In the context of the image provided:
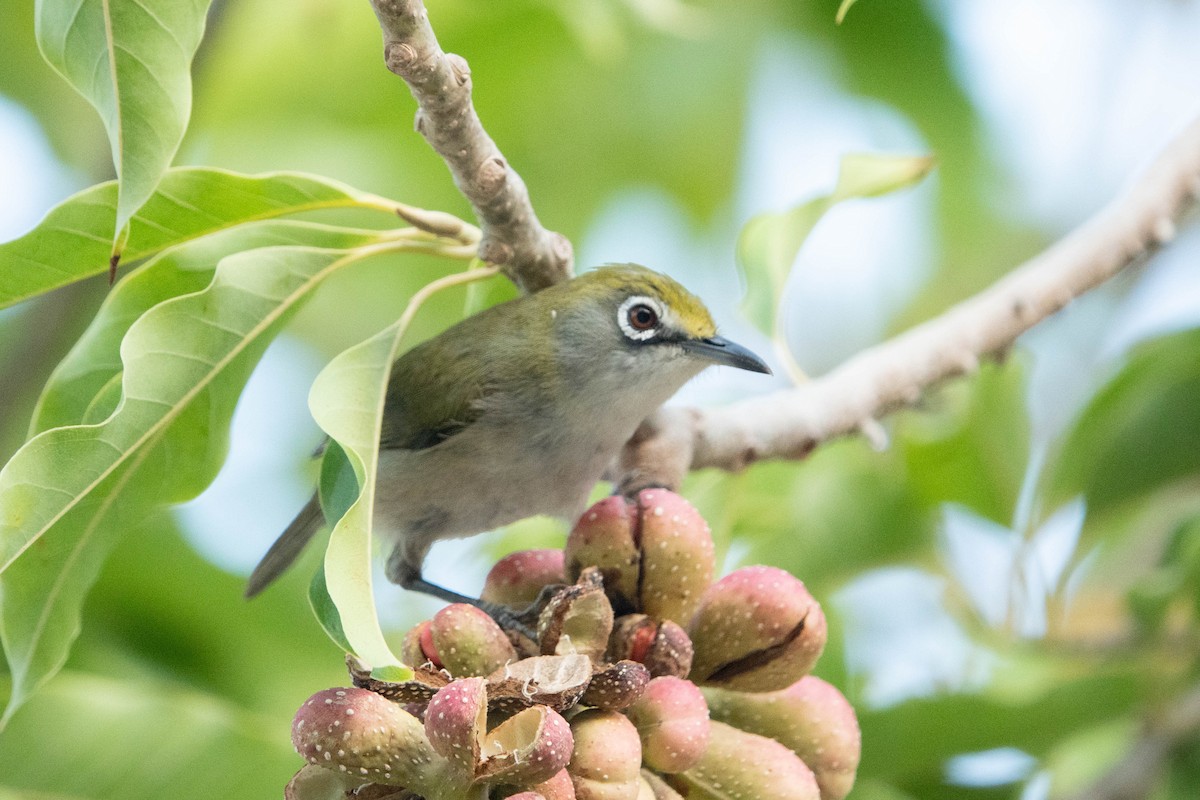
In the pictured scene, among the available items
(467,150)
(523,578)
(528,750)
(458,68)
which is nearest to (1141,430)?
(523,578)

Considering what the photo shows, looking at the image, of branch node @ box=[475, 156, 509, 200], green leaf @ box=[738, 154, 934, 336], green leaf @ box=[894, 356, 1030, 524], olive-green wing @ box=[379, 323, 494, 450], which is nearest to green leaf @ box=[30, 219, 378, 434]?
branch node @ box=[475, 156, 509, 200]

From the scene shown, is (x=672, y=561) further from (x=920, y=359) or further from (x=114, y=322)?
(x=920, y=359)

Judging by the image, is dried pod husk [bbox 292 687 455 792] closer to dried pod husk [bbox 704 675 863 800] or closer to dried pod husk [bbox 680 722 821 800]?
dried pod husk [bbox 680 722 821 800]

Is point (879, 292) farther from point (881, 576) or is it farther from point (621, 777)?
point (621, 777)

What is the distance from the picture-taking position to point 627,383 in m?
3.78

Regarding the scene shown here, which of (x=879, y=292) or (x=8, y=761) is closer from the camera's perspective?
(x=8, y=761)

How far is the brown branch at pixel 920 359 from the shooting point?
319 cm

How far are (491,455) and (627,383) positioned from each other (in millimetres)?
461

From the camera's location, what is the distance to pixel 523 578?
2482 millimetres

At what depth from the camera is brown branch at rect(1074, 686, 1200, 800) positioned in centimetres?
355

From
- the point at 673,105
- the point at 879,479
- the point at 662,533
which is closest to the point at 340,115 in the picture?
the point at 673,105

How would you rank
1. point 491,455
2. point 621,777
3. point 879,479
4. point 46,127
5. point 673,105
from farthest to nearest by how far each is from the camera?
point 673,105, point 46,127, point 879,479, point 491,455, point 621,777

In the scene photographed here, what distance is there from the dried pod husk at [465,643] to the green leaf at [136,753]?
4.39 ft

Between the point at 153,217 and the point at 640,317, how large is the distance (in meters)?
1.70
